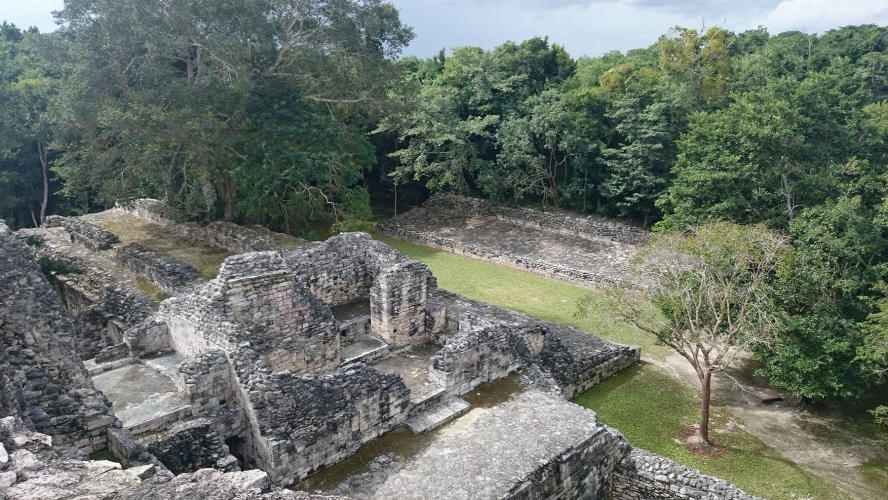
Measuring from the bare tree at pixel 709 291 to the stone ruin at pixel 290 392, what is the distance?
231 centimetres

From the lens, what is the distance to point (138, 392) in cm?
1109

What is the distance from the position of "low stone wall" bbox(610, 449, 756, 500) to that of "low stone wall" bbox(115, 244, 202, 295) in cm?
1156

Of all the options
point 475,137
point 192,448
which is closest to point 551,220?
point 475,137

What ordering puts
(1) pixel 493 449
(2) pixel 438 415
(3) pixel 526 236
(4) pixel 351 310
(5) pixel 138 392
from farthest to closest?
(3) pixel 526 236
(4) pixel 351 310
(2) pixel 438 415
(5) pixel 138 392
(1) pixel 493 449

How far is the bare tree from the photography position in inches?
514

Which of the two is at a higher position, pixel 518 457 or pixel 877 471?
pixel 518 457

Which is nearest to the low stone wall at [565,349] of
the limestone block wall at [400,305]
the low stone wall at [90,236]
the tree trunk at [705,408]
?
the limestone block wall at [400,305]

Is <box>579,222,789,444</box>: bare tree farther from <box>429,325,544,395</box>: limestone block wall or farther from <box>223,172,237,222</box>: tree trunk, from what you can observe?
<box>223,172,237,222</box>: tree trunk

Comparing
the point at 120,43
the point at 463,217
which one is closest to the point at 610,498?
the point at 120,43

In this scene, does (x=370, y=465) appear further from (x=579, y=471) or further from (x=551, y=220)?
(x=551, y=220)

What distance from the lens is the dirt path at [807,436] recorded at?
12.3m

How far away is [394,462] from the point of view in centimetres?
1022

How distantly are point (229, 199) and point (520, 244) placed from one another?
1210cm

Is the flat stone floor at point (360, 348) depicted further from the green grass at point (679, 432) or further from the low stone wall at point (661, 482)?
the low stone wall at point (661, 482)
